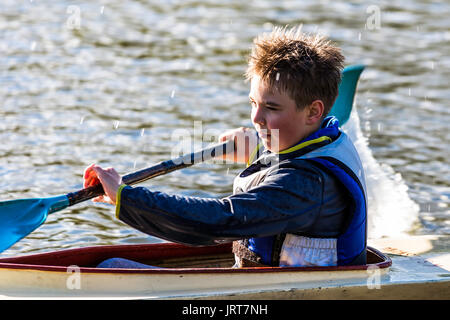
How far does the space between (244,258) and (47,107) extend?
4.34 meters

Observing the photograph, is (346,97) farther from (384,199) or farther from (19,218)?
(19,218)

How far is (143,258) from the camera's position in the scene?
3713 mm

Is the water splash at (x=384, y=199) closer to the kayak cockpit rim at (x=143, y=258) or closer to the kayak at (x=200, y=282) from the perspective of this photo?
the kayak cockpit rim at (x=143, y=258)

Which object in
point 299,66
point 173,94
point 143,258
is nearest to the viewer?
point 299,66

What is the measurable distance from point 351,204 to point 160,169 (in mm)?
991

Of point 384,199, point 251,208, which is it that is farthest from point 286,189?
point 384,199

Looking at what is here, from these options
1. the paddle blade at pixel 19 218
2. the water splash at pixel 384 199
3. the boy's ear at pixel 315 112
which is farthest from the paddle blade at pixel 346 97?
the paddle blade at pixel 19 218

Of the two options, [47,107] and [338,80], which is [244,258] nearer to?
[338,80]

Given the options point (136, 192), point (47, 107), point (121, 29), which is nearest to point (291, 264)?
point (136, 192)

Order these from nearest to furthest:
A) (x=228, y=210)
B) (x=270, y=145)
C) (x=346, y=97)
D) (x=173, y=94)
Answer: (x=228, y=210), (x=270, y=145), (x=346, y=97), (x=173, y=94)

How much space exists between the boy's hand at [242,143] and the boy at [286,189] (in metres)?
0.78

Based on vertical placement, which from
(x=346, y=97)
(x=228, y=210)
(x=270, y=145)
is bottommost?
(x=228, y=210)

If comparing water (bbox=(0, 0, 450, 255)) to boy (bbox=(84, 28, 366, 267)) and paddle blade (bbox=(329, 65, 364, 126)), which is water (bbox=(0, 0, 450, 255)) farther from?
boy (bbox=(84, 28, 366, 267))

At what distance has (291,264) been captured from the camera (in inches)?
130
